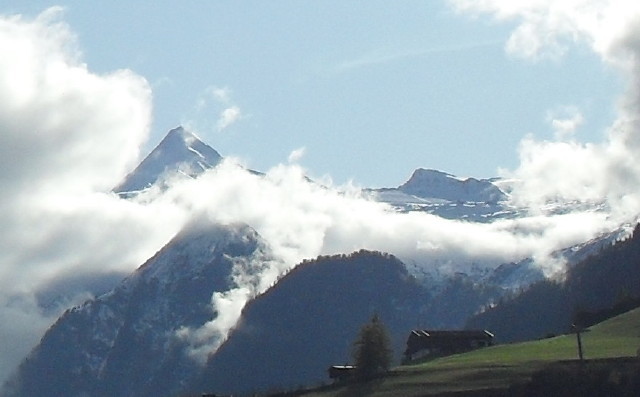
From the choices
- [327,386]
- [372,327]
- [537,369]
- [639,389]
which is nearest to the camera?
[639,389]

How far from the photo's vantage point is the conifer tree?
7003 inches

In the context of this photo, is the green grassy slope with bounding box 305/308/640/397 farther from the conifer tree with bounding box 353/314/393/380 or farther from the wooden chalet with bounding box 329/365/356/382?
the wooden chalet with bounding box 329/365/356/382

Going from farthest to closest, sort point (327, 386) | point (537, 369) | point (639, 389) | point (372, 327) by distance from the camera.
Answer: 1. point (372, 327)
2. point (327, 386)
3. point (537, 369)
4. point (639, 389)

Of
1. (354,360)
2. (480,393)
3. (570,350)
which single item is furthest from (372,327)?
(480,393)

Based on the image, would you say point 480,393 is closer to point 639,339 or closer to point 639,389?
point 639,389

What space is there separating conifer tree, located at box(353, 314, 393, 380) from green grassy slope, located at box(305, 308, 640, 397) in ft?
6.22

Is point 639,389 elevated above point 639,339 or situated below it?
below

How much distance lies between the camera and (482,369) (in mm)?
166500

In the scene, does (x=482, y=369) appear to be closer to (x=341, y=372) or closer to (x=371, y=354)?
(x=371, y=354)

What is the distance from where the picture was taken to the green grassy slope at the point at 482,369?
157625 millimetres

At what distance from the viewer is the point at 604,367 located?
500ft

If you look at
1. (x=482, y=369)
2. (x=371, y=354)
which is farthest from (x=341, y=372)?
(x=482, y=369)

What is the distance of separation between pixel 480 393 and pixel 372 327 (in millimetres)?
37473

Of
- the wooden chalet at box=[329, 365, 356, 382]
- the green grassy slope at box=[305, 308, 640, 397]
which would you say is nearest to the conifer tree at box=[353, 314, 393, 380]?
the green grassy slope at box=[305, 308, 640, 397]
